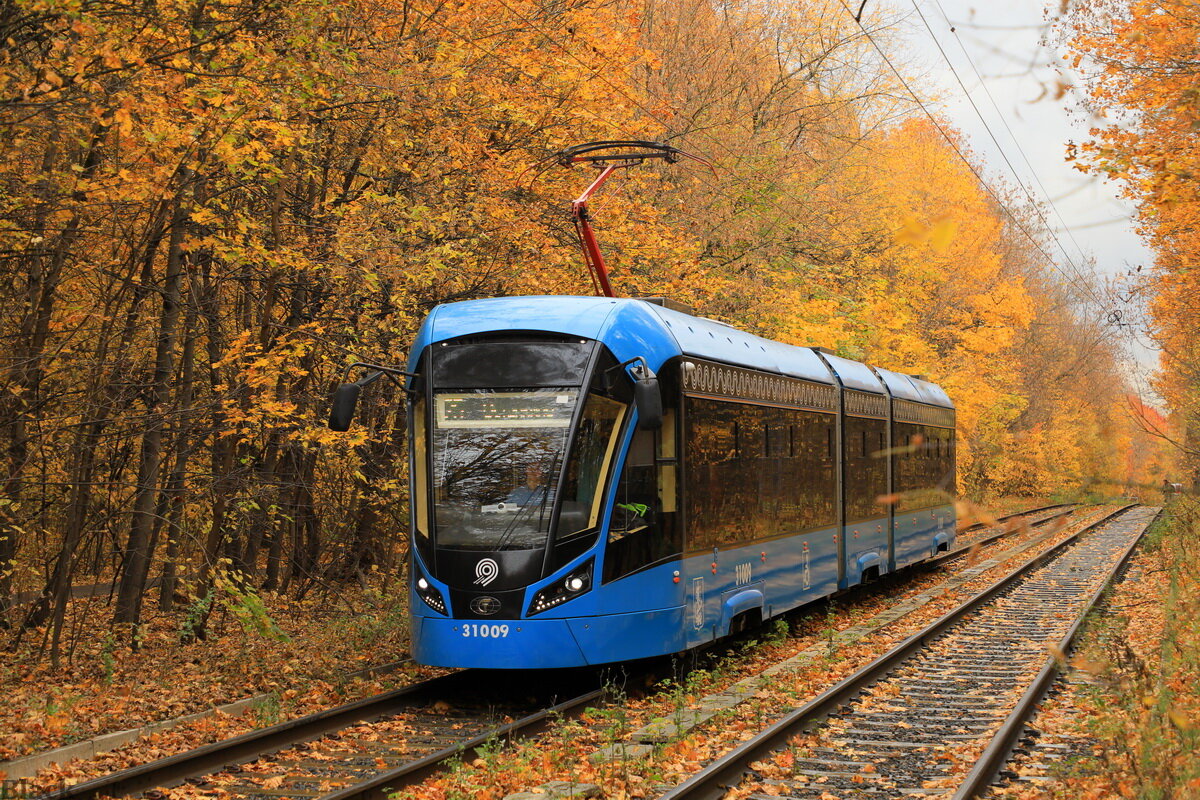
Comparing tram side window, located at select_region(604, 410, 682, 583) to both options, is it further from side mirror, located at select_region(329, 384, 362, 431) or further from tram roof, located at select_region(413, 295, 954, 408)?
side mirror, located at select_region(329, 384, 362, 431)

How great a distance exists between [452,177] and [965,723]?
10.1 m

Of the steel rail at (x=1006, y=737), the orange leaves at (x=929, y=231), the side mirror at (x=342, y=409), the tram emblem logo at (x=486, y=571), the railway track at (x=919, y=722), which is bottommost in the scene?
→ the railway track at (x=919, y=722)

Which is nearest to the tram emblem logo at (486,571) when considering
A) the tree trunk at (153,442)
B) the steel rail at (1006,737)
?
the tree trunk at (153,442)

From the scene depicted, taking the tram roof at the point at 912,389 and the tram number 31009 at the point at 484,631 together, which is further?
the tram roof at the point at 912,389

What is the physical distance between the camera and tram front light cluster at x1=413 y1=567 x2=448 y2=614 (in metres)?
10.4

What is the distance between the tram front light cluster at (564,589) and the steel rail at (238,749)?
1.40 metres

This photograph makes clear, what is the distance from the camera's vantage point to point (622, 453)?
10.6 metres

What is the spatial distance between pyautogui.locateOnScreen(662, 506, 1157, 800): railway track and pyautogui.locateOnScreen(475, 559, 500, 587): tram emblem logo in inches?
97.0

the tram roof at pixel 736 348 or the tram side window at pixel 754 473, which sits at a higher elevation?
the tram roof at pixel 736 348

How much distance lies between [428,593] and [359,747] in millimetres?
1814

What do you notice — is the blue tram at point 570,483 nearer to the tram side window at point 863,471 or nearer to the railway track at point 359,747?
the railway track at point 359,747

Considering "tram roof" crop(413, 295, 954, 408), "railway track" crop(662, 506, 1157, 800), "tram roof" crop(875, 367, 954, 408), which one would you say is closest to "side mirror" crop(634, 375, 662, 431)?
"tram roof" crop(413, 295, 954, 408)

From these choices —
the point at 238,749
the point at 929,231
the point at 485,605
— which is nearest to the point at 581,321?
the point at 485,605

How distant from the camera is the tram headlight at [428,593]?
34.2 feet
